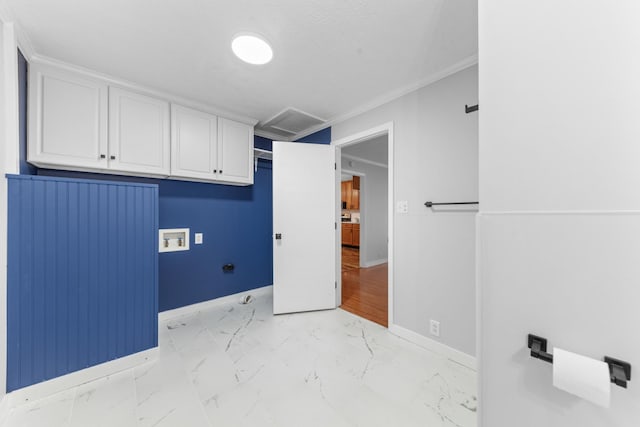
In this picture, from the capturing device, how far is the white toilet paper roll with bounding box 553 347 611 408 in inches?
19.9

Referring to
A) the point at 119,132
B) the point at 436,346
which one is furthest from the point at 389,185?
the point at 119,132

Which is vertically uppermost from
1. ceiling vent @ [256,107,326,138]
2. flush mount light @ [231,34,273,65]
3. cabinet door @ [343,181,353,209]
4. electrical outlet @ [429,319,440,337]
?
flush mount light @ [231,34,273,65]

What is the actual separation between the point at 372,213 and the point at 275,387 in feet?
13.4

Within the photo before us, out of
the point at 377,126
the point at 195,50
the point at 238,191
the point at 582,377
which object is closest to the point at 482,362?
the point at 582,377

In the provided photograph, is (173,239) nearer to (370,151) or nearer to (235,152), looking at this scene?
(235,152)

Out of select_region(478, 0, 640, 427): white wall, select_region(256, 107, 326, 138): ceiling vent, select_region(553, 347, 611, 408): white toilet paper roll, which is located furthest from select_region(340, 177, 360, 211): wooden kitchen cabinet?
select_region(553, 347, 611, 408): white toilet paper roll

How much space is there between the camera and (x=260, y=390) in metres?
1.46

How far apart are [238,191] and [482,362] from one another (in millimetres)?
2911

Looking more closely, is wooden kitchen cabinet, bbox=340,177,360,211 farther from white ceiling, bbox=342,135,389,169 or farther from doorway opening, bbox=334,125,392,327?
white ceiling, bbox=342,135,389,169

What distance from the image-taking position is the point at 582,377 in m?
0.52

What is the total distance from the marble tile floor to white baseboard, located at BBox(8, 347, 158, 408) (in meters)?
0.04

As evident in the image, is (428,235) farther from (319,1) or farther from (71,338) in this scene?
(71,338)

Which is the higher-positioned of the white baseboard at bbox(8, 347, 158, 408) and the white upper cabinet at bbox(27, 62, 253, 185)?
the white upper cabinet at bbox(27, 62, 253, 185)

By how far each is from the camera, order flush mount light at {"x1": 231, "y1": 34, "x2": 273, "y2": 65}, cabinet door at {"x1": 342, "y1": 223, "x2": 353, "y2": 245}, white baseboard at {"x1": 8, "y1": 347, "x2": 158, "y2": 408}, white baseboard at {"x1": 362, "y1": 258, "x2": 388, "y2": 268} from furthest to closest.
A: cabinet door at {"x1": 342, "y1": 223, "x2": 353, "y2": 245}, white baseboard at {"x1": 362, "y1": 258, "x2": 388, "y2": 268}, flush mount light at {"x1": 231, "y1": 34, "x2": 273, "y2": 65}, white baseboard at {"x1": 8, "y1": 347, "x2": 158, "y2": 408}
